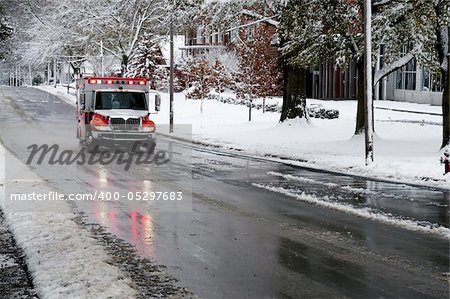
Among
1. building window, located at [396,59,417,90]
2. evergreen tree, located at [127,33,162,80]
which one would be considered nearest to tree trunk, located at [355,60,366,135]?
building window, located at [396,59,417,90]

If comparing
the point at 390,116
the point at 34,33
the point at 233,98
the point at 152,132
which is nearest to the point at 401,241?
the point at 152,132

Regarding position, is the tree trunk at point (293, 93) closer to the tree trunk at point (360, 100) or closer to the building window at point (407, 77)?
the tree trunk at point (360, 100)

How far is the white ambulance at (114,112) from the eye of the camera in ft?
74.9

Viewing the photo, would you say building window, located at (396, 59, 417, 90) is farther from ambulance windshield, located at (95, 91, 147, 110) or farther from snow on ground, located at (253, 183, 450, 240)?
snow on ground, located at (253, 183, 450, 240)

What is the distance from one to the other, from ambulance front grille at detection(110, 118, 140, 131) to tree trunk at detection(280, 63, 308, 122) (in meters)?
10.6

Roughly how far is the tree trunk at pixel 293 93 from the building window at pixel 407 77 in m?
23.2

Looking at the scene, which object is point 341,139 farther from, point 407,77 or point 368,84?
point 407,77

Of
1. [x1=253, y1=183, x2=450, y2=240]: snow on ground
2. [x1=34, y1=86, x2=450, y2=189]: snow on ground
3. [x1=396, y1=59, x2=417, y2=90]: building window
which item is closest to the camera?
[x1=253, y1=183, x2=450, y2=240]: snow on ground

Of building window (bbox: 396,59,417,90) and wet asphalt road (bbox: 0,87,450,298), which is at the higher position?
building window (bbox: 396,59,417,90)

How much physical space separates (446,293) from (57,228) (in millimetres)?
6245

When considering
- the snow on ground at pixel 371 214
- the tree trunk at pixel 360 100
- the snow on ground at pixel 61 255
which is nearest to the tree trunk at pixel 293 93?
the tree trunk at pixel 360 100

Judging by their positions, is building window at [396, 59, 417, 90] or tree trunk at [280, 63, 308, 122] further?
building window at [396, 59, 417, 90]

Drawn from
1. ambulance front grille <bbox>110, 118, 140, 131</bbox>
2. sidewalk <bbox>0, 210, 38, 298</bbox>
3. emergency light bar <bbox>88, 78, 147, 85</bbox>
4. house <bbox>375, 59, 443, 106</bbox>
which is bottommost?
sidewalk <bbox>0, 210, 38, 298</bbox>

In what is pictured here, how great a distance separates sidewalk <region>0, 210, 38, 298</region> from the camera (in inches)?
295
